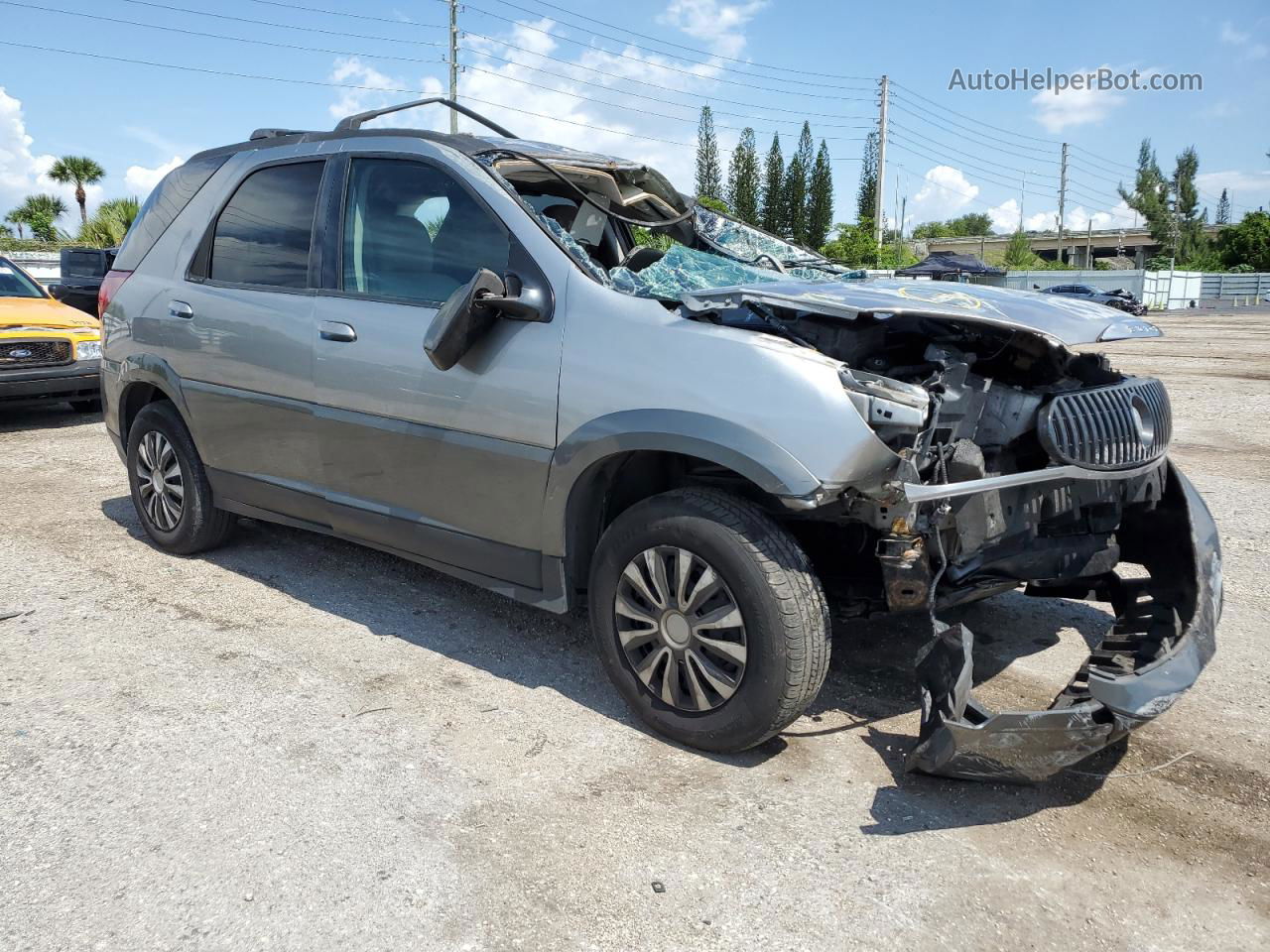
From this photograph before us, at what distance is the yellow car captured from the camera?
8938mm

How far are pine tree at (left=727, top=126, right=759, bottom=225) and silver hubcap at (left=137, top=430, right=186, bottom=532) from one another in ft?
288

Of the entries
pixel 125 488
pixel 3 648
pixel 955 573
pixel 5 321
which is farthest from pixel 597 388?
pixel 5 321

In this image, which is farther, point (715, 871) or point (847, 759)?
point (847, 759)

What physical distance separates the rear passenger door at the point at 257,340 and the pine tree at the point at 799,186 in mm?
91200

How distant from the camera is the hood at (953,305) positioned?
2.92 metres

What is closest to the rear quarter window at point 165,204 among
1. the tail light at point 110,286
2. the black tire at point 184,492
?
the tail light at point 110,286

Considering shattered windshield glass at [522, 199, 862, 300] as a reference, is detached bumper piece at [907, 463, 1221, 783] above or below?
below

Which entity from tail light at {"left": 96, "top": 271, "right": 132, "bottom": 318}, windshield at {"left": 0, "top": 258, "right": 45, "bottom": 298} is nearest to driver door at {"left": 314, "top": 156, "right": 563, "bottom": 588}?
tail light at {"left": 96, "top": 271, "right": 132, "bottom": 318}

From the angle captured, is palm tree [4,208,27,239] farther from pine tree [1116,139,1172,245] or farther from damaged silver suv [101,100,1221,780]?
pine tree [1116,139,1172,245]

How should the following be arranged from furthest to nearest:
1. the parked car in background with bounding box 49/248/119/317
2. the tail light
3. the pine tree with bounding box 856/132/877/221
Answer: the pine tree with bounding box 856/132/877/221 → the parked car in background with bounding box 49/248/119/317 → the tail light

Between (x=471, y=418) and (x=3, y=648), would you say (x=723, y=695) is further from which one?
(x=3, y=648)

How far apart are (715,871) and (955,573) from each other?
47.0 inches

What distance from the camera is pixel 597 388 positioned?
3.22m

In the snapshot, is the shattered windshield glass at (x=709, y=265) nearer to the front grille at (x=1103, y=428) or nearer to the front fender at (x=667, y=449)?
the front fender at (x=667, y=449)
